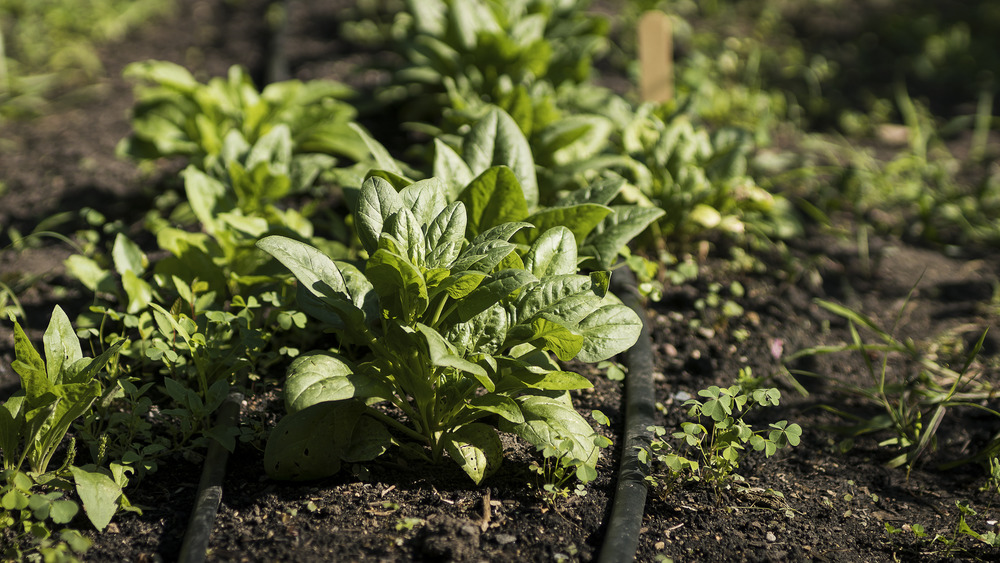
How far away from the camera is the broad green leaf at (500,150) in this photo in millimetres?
2324

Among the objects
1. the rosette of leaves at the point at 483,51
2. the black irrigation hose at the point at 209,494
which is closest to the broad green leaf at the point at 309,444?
the black irrigation hose at the point at 209,494

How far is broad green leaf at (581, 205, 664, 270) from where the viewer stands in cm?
221

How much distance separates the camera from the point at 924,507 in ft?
6.75

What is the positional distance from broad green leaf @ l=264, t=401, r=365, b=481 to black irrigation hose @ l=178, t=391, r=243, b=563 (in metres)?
0.12

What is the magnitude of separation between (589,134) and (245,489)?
1.77 m

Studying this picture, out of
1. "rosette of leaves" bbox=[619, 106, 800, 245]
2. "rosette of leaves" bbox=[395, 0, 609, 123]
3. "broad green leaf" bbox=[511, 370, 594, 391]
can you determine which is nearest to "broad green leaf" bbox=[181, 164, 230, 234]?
"rosette of leaves" bbox=[395, 0, 609, 123]

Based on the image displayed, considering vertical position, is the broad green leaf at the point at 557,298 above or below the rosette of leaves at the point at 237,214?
above

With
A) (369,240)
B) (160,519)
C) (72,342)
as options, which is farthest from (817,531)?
(72,342)

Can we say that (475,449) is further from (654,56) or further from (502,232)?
(654,56)

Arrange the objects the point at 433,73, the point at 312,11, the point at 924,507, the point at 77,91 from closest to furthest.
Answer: the point at 924,507 < the point at 433,73 < the point at 77,91 < the point at 312,11

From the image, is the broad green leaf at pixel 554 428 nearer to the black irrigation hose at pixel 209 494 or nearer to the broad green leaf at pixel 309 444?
the broad green leaf at pixel 309 444

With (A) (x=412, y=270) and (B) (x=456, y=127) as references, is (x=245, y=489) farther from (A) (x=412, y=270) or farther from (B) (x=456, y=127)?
(B) (x=456, y=127)

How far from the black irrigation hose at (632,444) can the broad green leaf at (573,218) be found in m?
0.43

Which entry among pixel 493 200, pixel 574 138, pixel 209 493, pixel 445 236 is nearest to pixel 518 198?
pixel 493 200
